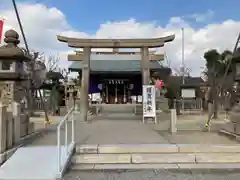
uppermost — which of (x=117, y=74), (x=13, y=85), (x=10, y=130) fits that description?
(x=117, y=74)

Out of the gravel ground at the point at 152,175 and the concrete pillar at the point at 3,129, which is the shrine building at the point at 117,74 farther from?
the gravel ground at the point at 152,175

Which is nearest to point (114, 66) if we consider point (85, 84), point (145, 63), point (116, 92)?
point (116, 92)

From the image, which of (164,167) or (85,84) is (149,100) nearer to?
(85,84)

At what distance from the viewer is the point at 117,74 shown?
101 ft

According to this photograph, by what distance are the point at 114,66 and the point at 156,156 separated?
77.6ft

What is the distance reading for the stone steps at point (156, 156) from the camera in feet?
20.5

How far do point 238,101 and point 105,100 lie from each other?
2551 centimetres

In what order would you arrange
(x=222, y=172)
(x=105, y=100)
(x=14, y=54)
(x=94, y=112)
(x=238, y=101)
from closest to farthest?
(x=222, y=172) < (x=14, y=54) < (x=238, y=101) < (x=94, y=112) < (x=105, y=100)

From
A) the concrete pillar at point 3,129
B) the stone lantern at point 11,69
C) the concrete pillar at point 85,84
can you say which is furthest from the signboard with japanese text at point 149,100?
the concrete pillar at point 3,129

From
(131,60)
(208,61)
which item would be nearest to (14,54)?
(131,60)

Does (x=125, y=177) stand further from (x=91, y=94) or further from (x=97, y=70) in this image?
(x=91, y=94)

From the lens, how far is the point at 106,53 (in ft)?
107

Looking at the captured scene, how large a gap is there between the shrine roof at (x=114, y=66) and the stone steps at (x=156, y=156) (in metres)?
21.3

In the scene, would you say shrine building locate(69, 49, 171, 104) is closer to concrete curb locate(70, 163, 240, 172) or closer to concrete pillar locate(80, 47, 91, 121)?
concrete pillar locate(80, 47, 91, 121)
